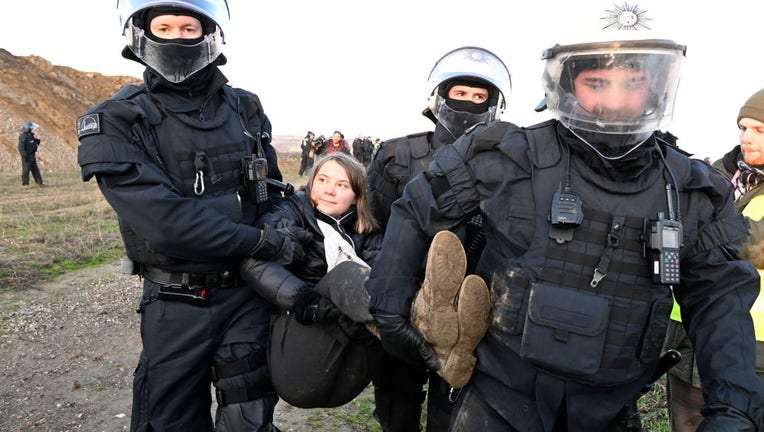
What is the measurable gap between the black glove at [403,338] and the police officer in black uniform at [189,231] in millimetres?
683

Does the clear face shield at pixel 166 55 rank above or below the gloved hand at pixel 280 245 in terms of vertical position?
above

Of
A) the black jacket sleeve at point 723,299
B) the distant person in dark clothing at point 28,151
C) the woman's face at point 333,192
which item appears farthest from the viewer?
the distant person in dark clothing at point 28,151

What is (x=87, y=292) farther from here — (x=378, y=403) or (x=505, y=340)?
(x=505, y=340)

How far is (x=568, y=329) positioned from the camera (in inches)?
69.2

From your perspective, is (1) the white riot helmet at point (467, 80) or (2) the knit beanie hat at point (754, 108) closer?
(2) the knit beanie hat at point (754, 108)

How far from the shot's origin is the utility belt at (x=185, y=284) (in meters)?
2.39

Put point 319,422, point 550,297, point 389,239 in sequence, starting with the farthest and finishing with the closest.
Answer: point 319,422 → point 389,239 → point 550,297

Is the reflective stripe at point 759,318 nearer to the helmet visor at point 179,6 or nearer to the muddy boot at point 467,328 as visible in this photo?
the muddy boot at point 467,328

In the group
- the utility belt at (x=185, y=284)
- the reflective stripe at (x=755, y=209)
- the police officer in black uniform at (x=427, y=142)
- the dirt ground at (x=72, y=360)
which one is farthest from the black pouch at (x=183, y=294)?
the reflective stripe at (x=755, y=209)

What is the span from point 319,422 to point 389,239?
2.16 metres

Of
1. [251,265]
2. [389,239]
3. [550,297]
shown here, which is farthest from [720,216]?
[251,265]

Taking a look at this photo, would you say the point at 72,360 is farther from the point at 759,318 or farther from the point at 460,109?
the point at 759,318

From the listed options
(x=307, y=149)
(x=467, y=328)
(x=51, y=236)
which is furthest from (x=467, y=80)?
(x=307, y=149)

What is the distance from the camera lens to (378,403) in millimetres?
3189
